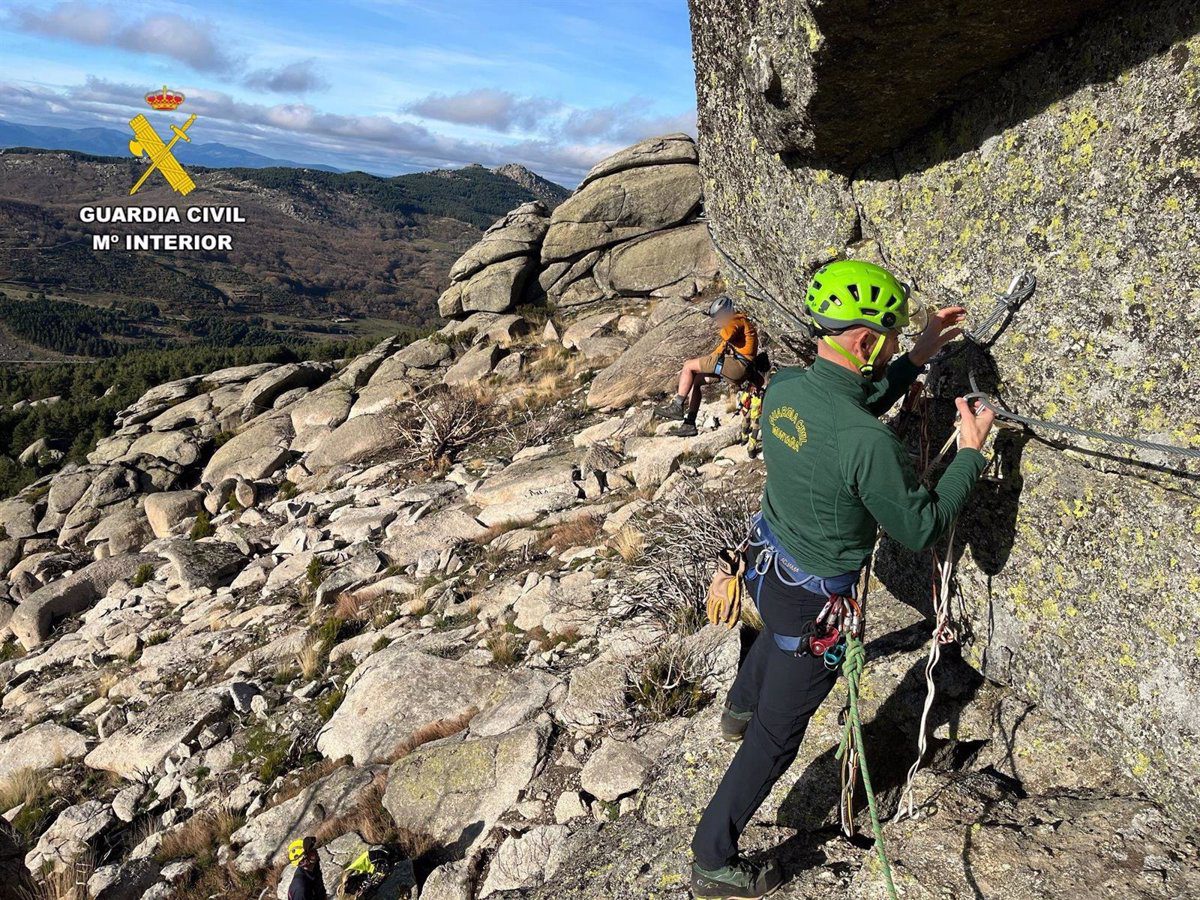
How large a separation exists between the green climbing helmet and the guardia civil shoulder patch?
48 centimetres

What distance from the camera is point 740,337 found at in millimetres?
8320

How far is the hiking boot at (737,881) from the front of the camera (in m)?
3.79

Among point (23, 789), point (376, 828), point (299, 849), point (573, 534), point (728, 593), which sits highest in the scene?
point (728, 593)

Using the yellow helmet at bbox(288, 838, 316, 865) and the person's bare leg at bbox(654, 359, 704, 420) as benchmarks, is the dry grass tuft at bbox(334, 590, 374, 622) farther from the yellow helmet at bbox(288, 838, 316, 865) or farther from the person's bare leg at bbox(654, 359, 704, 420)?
the person's bare leg at bbox(654, 359, 704, 420)

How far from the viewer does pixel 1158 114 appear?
3.05 meters

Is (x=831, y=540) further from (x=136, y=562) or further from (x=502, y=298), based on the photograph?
(x=502, y=298)

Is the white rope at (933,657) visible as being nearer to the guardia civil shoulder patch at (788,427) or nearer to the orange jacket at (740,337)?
the guardia civil shoulder patch at (788,427)

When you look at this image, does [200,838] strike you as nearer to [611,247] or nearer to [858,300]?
[858,300]

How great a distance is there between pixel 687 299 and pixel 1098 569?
1971cm

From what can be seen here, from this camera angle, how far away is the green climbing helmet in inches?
135

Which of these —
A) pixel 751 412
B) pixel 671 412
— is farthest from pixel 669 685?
pixel 671 412

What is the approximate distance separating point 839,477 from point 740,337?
5.20 m

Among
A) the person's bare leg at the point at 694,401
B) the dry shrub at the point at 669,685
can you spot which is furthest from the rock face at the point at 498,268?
the dry shrub at the point at 669,685

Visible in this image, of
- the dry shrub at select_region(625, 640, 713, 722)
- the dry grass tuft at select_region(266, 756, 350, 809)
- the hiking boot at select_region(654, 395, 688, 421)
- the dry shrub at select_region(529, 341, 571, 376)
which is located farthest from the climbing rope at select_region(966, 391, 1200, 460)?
the dry shrub at select_region(529, 341, 571, 376)
